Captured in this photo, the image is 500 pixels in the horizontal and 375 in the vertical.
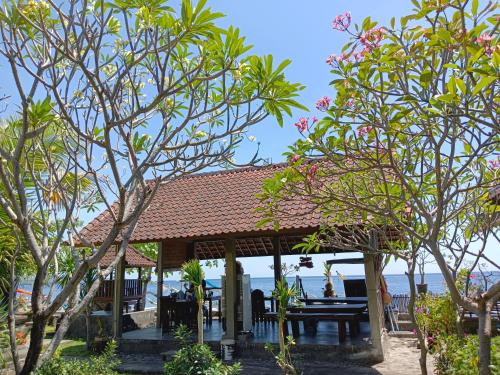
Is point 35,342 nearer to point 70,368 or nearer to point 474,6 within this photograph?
point 70,368

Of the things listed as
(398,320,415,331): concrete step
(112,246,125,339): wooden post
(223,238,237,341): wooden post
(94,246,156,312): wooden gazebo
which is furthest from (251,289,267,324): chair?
(94,246,156,312): wooden gazebo

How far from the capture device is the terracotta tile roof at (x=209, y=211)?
27.0 feet

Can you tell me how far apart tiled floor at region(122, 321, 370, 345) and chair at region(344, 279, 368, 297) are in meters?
0.84

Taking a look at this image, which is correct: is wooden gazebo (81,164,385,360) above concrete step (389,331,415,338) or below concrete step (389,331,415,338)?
above

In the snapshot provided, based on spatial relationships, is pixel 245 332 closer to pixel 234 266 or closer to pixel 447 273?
pixel 234 266

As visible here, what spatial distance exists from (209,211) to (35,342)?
20.9 feet

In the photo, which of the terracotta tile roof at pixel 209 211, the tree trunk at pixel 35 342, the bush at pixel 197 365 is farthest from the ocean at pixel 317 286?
the tree trunk at pixel 35 342

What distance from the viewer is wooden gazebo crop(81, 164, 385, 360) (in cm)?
765

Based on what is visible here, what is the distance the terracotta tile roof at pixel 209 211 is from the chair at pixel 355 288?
11.6 ft

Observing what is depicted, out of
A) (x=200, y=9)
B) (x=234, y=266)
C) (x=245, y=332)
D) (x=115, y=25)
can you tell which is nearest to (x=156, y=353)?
(x=245, y=332)

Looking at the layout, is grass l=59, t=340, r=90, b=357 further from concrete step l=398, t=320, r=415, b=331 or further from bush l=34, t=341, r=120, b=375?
concrete step l=398, t=320, r=415, b=331

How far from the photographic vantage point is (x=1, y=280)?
594 cm

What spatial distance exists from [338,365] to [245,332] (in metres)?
2.36

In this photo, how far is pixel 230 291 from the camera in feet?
28.1
